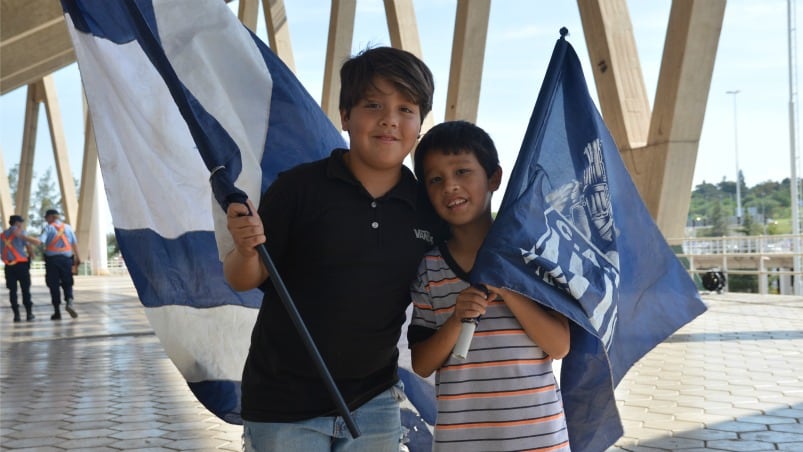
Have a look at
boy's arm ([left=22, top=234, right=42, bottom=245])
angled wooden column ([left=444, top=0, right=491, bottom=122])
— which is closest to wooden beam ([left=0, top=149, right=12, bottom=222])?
boy's arm ([left=22, top=234, right=42, bottom=245])

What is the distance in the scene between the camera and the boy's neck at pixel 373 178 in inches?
78.6

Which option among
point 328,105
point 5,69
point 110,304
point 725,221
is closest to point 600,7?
point 328,105

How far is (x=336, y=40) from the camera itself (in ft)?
43.4

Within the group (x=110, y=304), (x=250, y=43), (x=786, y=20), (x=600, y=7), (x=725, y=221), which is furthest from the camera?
(x=725, y=221)

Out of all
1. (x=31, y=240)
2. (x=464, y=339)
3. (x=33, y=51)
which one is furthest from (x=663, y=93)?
(x=33, y=51)

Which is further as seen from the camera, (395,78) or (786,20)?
(786,20)

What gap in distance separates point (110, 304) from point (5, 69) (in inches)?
238

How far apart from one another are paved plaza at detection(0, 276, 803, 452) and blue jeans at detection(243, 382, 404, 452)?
2423 mm

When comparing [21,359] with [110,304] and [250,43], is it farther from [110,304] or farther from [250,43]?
[110,304]

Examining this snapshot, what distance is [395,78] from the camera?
6.48 ft

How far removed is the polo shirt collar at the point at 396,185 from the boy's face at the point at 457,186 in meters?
0.05

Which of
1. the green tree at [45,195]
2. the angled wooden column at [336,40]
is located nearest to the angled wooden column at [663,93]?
the angled wooden column at [336,40]

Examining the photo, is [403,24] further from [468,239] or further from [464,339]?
[464,339]

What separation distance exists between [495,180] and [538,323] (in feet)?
1.24
